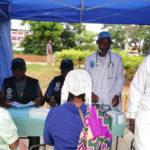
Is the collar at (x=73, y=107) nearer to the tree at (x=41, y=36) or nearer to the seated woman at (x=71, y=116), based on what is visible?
the seated woman at (x=71, y=116)

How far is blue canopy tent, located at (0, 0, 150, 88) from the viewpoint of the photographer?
4332mm

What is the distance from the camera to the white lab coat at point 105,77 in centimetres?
365

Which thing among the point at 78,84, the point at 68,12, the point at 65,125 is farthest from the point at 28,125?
the point at 68,12

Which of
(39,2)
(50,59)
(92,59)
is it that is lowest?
(50,59)

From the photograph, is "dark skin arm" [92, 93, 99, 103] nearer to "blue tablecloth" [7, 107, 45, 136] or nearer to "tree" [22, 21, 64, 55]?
"blue tablecloth" [7, 107, 45, 136]

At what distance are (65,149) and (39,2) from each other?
3.35m

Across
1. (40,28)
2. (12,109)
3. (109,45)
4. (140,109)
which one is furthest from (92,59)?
(40,28)

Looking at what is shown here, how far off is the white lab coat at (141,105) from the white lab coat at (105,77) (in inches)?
57.9

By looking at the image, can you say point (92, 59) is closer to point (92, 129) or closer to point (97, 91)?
point (97, 91)

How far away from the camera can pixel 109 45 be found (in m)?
3.61

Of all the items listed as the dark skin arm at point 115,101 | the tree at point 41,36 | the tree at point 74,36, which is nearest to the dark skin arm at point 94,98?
the dark skin arm at point 115,101

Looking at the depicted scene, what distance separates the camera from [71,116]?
161 centimetres

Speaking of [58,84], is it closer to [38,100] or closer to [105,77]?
[38,100]

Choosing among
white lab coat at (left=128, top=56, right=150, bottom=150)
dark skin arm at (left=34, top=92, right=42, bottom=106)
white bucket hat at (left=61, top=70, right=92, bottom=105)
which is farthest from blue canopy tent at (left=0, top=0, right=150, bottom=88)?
white bucket hat at (left=61, top=70, right=92, bottom=105)
